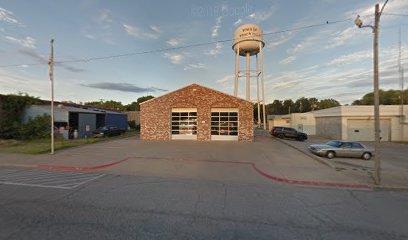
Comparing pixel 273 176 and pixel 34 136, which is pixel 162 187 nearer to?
pixel 273 176

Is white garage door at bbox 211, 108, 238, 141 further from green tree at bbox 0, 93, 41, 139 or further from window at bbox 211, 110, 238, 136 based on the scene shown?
green tree at bbox 0, 93, 41, 139

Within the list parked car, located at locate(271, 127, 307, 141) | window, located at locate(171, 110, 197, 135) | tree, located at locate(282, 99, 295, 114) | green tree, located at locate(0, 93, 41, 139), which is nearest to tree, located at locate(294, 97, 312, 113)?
tree, located at locate(282, 99, 295, 114)

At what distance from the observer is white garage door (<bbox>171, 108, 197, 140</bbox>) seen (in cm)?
2281

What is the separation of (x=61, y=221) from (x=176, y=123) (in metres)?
18.8

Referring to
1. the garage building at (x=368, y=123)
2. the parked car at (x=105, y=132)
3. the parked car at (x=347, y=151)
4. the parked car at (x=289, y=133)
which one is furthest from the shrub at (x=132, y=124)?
the garage building at (x=368, y=123)

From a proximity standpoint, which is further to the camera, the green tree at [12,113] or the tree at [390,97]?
the tree at [390,97]

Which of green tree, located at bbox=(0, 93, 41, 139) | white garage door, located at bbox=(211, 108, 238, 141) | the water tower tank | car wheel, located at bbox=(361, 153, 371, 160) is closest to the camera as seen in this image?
car wheel, located at bbox=(361, 153, 371, 160)

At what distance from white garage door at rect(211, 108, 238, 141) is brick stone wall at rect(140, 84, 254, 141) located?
0.49m

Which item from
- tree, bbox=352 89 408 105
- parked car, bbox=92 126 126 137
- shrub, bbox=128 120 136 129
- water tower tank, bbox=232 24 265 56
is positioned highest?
water tower tank, bbox=232 24 265 56

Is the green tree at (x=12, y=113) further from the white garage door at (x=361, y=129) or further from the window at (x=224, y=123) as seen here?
the white garage door at (x=361, y=129)

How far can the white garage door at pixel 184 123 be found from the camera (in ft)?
74.8

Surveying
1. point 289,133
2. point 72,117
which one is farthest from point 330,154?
point 72,117

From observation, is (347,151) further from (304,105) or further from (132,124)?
(304,105)

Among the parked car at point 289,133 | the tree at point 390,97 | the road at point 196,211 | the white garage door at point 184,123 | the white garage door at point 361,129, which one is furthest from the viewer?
the tree at point 390,97
